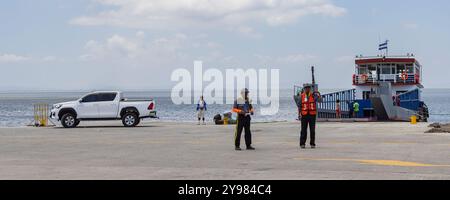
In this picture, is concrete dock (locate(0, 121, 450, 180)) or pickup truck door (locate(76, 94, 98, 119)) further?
pickup truck door (locate(76, 94, 98, 119))

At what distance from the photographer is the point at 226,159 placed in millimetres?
15547

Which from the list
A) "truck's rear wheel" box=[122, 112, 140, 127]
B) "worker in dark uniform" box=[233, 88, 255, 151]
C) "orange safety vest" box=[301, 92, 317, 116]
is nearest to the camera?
"worker in dark uniform" box=[233, 88, 255, 151]

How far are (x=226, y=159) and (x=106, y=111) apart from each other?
778 inches

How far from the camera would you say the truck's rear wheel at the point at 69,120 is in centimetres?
3394

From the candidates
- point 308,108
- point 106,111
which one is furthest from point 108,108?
point 308,108

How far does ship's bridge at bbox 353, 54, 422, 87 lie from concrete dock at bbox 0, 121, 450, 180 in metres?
29.3

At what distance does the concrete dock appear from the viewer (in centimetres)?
1241

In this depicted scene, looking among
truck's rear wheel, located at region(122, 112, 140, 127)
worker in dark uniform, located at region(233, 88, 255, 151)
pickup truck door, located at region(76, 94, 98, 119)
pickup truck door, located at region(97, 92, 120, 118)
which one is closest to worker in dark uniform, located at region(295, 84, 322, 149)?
worker in dark uniform, located at region(233, 88, 255, 151)

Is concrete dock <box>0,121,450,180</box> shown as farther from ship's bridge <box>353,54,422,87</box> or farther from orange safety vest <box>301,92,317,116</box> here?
ship's bridge <box>353,54,422,87</box>

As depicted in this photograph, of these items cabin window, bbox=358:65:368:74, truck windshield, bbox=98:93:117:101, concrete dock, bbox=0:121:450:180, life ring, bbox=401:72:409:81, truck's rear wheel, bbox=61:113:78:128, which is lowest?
concrete dock, bbox=0:121:450:180

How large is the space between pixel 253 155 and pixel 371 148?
11.7 feet
